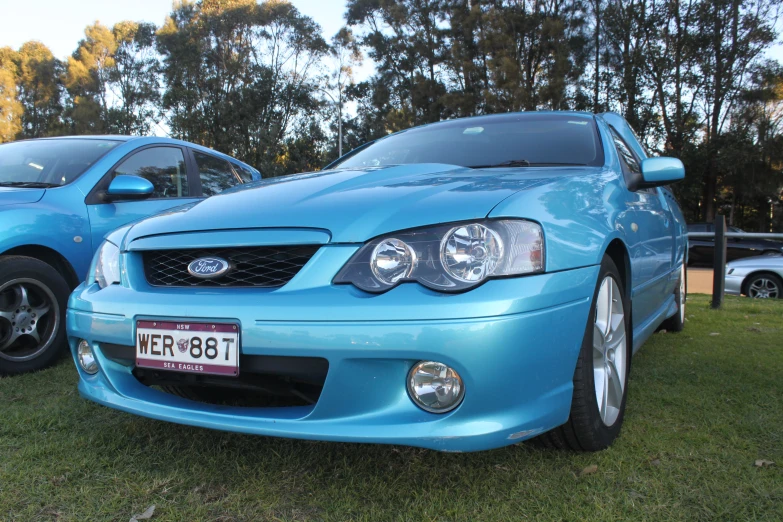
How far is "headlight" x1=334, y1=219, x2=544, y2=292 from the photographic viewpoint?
Result: 4.85 feet

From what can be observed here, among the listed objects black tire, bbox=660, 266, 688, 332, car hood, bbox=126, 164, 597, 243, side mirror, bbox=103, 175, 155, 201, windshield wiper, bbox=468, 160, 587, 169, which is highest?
windshield wiper, bbox=468, 160, 587, 169

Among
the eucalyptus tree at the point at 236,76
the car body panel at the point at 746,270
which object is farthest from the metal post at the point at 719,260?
the eucalyptus tree at the point at 236,76

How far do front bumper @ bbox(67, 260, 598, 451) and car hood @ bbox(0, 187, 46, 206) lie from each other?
1906 mm

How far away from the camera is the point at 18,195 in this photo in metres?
2.99

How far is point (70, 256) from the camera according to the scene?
3.15m

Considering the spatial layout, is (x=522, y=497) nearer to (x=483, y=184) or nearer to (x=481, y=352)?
(x=481, y=352)

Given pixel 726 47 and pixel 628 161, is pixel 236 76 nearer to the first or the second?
pixel 726 47

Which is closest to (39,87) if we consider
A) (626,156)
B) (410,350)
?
(626,156)

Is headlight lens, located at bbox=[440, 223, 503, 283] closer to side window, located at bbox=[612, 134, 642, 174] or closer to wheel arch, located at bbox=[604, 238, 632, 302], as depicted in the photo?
wheel arch, located at bbox=[604, 238, 632, 302]

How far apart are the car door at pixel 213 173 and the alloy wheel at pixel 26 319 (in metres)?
1.32

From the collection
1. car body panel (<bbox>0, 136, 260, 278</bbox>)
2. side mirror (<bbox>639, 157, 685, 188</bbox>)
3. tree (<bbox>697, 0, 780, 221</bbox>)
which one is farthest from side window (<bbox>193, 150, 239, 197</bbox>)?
tree (<bbox>697, 0, 780, 221</bbox>)

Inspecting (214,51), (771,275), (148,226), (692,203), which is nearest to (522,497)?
(148,226)

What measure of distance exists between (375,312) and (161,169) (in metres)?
2.95

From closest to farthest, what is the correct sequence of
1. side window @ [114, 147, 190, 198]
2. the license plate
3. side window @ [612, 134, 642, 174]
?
the license plate
side window @ [612, 134, 642, 174]
side window @ [114, 147, 190, 198]
